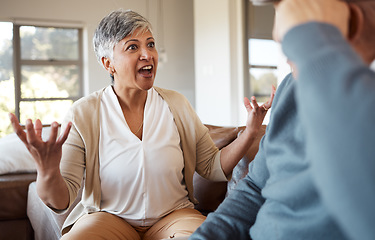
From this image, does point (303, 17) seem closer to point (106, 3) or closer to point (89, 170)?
point (89, 170)

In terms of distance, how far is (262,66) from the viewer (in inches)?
235

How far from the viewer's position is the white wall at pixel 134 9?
21.3 ft

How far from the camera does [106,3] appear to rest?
6.95 metres

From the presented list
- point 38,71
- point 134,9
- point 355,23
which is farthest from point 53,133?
point 134,9

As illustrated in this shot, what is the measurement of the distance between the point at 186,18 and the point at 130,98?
6.03 m

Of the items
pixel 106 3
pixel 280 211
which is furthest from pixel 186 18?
pixel 280 211

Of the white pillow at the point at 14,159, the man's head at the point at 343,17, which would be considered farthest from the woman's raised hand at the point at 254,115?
the white pillow at the point at 14,159

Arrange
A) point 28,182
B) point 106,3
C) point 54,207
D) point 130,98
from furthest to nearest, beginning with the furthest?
1. point 106,3
2. point 28,182
3. point 130,98
4. point 54,207

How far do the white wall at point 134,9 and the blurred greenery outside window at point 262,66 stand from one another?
1695 mm

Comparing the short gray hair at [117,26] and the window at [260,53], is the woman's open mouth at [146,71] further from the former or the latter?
the window at [260,53]

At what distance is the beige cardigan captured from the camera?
1.51 m

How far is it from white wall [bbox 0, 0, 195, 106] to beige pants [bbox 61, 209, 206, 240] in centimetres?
554

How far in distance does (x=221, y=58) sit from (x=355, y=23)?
568 centimetres

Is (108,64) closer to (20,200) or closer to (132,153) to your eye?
(132,153)
